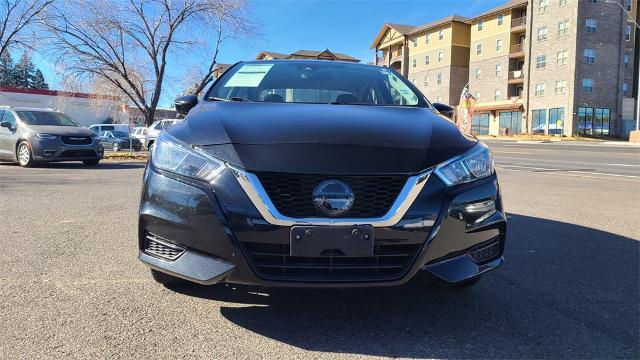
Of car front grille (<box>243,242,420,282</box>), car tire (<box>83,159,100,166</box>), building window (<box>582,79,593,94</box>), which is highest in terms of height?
building window (<box>582,79,593,94</box>)

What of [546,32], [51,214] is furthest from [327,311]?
[546,32]

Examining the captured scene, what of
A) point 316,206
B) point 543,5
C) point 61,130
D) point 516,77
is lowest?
point 316,206

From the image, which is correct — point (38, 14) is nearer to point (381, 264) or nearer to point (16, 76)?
point (381, 264)

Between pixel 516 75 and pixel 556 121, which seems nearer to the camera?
pixel 556 121

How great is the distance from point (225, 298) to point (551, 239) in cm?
342

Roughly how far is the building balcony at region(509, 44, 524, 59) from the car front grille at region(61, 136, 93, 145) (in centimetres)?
5088

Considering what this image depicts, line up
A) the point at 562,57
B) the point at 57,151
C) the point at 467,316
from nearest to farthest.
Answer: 1. the point at 467,316
2. the point at 57,151
3. the point at 562,57

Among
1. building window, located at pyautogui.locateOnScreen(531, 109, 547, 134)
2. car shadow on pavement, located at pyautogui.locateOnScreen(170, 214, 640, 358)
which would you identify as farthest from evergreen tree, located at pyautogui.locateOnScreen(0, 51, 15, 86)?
building window, located at pyautogui.locateOnScreen(531, 109, 547, 134)

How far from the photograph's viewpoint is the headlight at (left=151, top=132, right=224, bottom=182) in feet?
8.28

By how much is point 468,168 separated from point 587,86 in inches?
2063

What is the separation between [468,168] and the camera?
8.95 feet

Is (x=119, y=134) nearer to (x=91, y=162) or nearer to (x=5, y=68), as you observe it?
(x=5, y=68)

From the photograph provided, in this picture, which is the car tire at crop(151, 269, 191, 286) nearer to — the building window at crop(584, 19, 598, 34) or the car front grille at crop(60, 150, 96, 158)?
the car front grille at crop(60, 150, 96, 158)

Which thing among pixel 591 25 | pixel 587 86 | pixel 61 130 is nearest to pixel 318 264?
pixel 61 130
